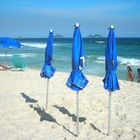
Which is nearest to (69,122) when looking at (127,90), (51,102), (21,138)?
(21,138)

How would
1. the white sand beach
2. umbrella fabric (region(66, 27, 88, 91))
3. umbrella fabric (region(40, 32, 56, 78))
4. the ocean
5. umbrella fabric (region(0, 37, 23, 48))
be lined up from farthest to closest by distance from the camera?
the ocean < umbrella fabric (region(0, 37, 23, 48)) < umbrella fabric (region(40, 32, 56, 78)) < the white sand beach < umbrella fabric (region(66, 27, 88, 91))

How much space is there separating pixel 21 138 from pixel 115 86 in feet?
8.34

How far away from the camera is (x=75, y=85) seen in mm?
7031

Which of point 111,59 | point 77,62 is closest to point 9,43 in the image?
point 77,62

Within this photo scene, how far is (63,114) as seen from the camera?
920cm

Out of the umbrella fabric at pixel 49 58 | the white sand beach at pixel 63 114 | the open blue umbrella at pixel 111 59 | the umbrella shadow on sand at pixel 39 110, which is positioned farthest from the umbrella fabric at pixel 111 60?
the umbrella fabric at pixel 49 58

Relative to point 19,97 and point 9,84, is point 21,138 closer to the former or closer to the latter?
point 19,97

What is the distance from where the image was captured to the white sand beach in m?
7.49

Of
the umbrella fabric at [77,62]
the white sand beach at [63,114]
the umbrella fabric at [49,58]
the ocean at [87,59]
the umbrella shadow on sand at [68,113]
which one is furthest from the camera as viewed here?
the ocean at [87,59]

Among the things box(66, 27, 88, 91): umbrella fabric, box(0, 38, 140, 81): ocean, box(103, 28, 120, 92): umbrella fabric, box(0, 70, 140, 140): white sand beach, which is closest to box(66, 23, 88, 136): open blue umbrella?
box(66, 27, 88, 91): umbrella fabric

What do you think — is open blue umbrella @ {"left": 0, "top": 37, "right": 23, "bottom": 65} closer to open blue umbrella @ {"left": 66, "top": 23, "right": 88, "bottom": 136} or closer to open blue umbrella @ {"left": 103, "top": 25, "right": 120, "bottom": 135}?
open blue umbrella @ {"left": 66, "top": 23, "right": 88, "bottom": 136}

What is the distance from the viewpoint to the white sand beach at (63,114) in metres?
7.49

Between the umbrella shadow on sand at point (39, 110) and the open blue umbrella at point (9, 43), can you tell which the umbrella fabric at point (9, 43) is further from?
the umbrella shadow on sand at point (39, 110)

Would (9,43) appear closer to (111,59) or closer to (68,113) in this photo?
(68,113)
